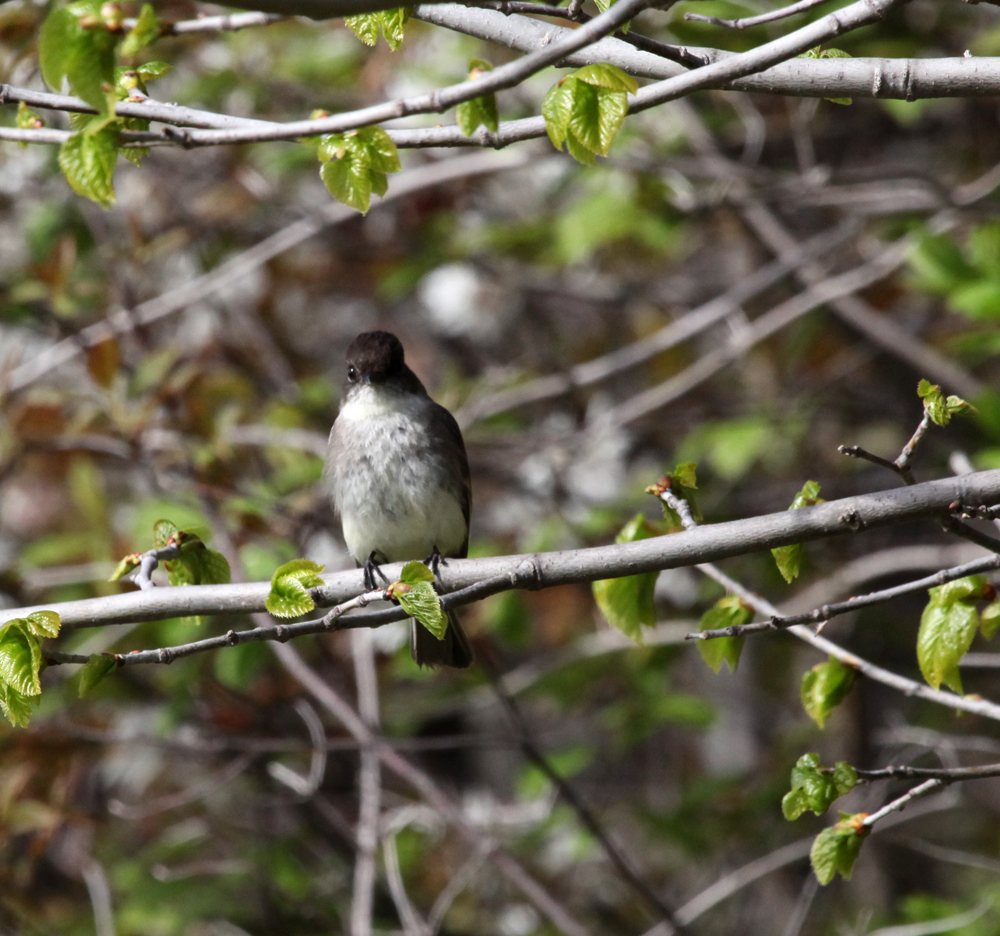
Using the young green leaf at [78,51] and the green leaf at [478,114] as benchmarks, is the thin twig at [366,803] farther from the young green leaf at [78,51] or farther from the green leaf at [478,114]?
the young green leaf at [78,51]

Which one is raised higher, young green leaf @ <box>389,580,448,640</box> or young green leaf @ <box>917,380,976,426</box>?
young green leaf @ <box>917,380,976,426</box>

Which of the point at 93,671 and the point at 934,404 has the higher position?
the point at 934,404

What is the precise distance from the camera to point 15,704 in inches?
94.0

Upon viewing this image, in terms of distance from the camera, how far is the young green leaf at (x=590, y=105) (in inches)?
84.0

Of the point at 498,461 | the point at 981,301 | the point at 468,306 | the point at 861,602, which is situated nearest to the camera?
the point at 861,602

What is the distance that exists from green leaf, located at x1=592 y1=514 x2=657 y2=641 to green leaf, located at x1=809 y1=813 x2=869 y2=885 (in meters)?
0.65

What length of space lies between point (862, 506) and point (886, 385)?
196 inches

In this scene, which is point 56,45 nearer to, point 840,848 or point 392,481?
point 840,848

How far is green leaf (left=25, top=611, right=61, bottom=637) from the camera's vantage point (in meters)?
2.42

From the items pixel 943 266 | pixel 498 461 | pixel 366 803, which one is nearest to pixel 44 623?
pixel 366 803

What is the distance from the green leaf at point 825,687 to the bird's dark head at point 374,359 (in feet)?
7.19

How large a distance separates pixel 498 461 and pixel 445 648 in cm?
232

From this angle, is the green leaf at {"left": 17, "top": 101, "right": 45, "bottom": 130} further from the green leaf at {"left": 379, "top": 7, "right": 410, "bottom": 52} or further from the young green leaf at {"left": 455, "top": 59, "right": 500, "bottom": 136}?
the young green leaf at {"left": 455, "top": 59, "right": 500, "bottom": 136}

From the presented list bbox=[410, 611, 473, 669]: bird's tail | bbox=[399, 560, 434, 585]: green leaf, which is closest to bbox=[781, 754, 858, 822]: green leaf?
bbox=[399, 560, 434, 585]: green leaf
